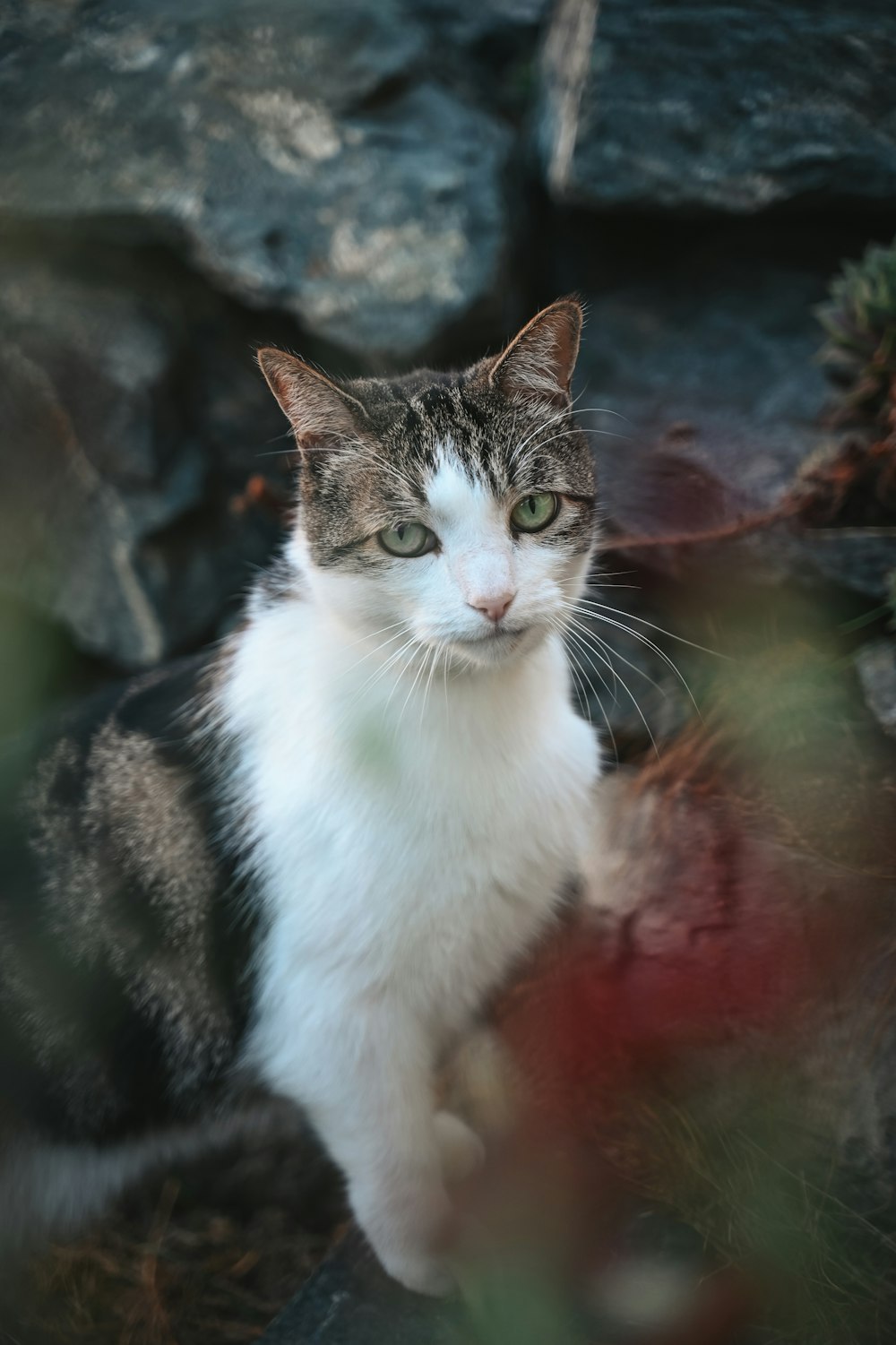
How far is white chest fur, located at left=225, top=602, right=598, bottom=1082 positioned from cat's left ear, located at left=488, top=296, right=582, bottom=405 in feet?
1.30

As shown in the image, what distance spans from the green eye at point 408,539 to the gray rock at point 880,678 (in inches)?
33.8

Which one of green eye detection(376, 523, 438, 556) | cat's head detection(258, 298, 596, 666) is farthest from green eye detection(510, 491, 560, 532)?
green eye detection(376, 523, 438, 556)

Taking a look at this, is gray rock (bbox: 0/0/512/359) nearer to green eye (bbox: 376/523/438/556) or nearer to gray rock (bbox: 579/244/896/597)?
gray rock (bbox: 579/244/896/597)

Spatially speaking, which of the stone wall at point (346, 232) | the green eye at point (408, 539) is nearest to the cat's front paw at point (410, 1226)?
the green eye at point (408, 539)

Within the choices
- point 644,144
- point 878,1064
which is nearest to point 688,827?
point 878,1064

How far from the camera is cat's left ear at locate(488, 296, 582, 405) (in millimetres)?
1467

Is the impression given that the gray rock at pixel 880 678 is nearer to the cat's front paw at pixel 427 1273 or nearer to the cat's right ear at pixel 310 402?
the cat's right ear at pixel 310 402

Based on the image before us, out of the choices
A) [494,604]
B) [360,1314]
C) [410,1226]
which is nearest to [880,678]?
[494,604]

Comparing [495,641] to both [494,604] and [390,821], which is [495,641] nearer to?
[494,604]

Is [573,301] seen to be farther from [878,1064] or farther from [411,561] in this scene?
[878,1064]

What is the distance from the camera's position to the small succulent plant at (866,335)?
2.11 meters

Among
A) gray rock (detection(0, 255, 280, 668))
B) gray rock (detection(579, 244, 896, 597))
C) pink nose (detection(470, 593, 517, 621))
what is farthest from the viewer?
gray rock (detection(0, 255, 280, 668))

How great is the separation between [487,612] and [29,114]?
2042 millimetres

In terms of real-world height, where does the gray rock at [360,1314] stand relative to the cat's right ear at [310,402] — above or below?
below
